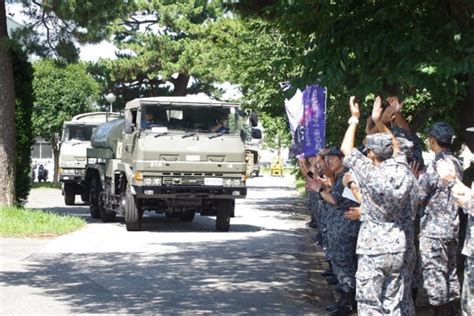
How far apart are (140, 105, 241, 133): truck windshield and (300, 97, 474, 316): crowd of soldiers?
7930 millimetres

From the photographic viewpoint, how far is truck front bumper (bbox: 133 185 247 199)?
16.3 metres

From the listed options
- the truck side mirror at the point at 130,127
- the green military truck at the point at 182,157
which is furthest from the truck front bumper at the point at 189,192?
the truck side mirror at the point at 130,127

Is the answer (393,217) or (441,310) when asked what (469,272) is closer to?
(393,217)

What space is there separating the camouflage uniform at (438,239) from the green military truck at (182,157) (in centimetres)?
950

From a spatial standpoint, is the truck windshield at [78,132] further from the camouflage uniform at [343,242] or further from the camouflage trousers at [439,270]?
the camouflage trousers at [439,270]

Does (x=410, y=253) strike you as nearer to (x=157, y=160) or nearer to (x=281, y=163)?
(x=157, y=160)

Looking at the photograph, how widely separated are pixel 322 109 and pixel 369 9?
2.89m

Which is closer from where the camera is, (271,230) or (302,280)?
(302,280)

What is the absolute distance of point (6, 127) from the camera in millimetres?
17906

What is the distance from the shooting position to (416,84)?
663 cm

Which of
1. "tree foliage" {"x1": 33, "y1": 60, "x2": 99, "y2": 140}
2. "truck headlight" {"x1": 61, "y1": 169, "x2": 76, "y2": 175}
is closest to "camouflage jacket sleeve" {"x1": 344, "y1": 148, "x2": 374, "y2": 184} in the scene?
"truck headlight" {"x1": 61, "y1": 169, "x2": 76, "y2": 175}

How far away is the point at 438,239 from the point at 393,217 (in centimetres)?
111

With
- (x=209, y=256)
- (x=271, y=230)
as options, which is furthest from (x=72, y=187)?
(x=209, y=256)

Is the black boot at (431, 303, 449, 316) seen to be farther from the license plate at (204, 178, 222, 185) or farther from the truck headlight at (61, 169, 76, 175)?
the truck headlight at (61, 169, 76, 175)
